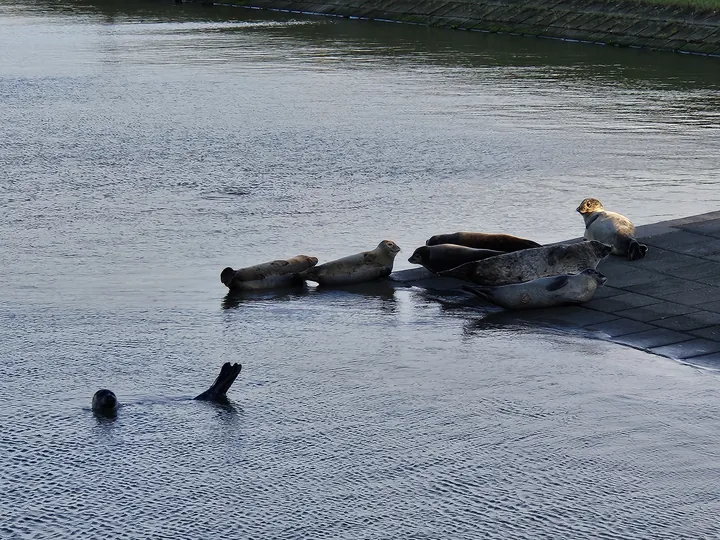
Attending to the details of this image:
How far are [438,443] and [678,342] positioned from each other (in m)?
3.26

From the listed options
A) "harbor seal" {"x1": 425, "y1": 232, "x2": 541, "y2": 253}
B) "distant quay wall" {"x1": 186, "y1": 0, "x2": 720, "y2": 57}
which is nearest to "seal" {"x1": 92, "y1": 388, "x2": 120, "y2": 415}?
"harbor seal" {"x1": 425, "y1": 232, "x2": 541, "y2": 253}

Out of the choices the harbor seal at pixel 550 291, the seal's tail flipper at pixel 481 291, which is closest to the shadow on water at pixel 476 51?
the harbor seal at pixel 550 291

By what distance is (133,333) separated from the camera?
42.0 ft

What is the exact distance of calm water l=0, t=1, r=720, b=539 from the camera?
9.12 meters

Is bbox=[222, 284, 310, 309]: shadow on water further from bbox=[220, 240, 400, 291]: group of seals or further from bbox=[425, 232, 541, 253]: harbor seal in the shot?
bbox=[425, 232, 541, 253]: harbor seal

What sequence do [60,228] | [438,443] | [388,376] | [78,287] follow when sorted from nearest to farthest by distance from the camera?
[438,443], [388,376], [78,287], [60,228]

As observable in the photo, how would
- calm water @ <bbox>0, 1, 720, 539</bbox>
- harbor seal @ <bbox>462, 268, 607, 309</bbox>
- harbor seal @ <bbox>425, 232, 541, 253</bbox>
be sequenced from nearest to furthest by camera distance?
calm water @ <bbox>0, 1, 720, 539</bbox>
harbor seal @ <bbox>462, 268, 607, 309</bbox>
harbor seal @ <bbox>425, 232, 541, 253</bbox>

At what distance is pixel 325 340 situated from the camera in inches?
492

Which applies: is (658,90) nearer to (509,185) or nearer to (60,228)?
(509,185)

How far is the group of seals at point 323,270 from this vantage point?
46.7ft

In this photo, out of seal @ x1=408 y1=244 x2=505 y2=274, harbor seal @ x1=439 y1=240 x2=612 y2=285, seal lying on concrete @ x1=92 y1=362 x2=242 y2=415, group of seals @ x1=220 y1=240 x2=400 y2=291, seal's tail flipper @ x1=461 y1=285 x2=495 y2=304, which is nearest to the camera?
seal lying on concrete @ x1=92 y1=362 x2=242 y2=415

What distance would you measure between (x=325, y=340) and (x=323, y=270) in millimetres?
1924

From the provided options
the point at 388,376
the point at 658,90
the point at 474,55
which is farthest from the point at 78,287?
the point at 474,55

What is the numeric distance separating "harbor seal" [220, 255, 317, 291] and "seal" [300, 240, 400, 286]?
0.14m
